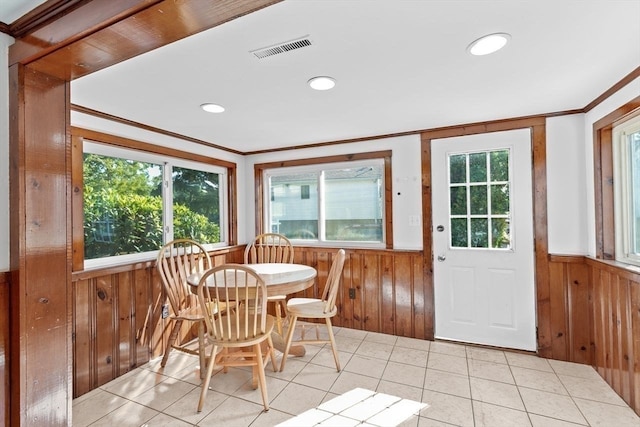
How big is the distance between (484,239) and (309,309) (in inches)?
67.7

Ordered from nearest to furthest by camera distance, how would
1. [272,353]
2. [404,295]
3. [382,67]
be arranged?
[382,67] → [272,353] → [404,295]

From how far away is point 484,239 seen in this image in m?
2.81

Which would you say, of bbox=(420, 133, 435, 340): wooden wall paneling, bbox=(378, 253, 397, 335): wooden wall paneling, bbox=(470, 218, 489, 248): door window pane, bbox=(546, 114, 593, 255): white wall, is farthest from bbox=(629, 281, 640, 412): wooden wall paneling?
bbox=(378, 253, 397, 335): wooden wall paneling

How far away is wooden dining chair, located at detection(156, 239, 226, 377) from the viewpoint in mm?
Answer: 2430

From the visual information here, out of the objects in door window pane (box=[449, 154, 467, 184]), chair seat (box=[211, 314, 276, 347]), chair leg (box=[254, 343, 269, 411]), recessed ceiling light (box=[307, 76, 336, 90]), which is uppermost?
recessed ceiling light (box=[307, 76, 336, 90])

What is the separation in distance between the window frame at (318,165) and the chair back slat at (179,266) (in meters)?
0.98

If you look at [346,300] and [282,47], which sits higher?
[282,47]

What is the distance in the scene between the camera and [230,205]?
149 inches

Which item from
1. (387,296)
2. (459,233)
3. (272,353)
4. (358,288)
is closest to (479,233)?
(459,233)

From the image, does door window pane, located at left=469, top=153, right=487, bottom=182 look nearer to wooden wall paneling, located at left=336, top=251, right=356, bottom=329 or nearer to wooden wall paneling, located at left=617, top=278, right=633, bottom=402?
wooden wall paneling, located at left=617, top=278, right=633, bottom=402

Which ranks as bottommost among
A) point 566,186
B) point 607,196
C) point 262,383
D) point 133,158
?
point 262,383

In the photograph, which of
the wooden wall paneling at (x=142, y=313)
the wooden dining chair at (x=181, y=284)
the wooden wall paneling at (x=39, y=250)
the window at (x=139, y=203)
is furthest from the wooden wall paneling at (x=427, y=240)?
the wooden wall paneling at (x=39, y=250)

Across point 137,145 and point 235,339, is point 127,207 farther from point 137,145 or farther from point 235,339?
point 235,339

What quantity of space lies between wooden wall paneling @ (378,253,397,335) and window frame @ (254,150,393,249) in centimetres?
17
